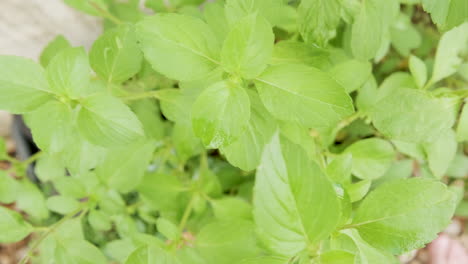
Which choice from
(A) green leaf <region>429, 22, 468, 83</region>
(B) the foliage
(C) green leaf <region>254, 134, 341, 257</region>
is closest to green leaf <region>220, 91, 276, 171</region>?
(B) the foliage

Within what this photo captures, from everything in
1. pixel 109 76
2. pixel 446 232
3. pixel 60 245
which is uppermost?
pixel 109 76

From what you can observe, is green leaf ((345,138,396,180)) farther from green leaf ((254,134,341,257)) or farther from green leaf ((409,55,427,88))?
green leaf ((254,134,341,257))

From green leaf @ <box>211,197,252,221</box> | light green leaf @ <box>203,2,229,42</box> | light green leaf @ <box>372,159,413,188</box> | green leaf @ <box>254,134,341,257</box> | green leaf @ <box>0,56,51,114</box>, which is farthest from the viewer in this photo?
light green leaf @ <box>372,159,413,188</box>

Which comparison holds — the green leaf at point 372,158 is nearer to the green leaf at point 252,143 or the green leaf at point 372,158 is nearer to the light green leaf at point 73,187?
the green leaf at point 252,143

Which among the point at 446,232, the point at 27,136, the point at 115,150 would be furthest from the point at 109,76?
the point at 446,232

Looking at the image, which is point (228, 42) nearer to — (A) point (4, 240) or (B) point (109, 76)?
(B) point (109, 76)

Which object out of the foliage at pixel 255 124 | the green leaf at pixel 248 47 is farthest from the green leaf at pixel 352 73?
the green leaf at pixel 248 47
